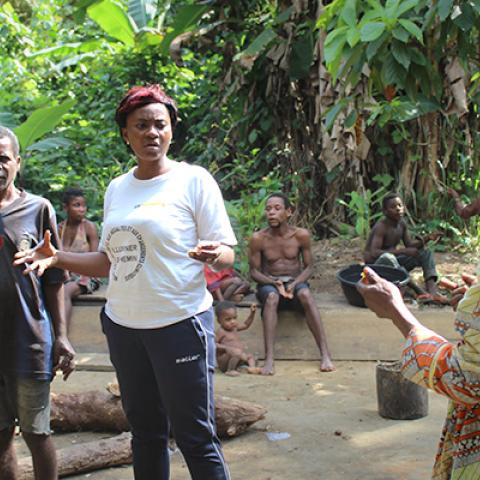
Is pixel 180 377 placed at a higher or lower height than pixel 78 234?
higher

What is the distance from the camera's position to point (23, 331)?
2939mm

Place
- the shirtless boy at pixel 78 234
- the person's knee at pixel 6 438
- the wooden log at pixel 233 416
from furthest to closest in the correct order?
the shirtless boy at pixel 78 234
the wooden log at pixel 233 416
the person's knee at pixel 6 438

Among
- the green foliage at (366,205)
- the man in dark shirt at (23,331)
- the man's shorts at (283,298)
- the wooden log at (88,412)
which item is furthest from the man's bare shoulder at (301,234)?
the man in dark shirt at (23,331)

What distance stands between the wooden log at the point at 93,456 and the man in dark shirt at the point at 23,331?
80cm

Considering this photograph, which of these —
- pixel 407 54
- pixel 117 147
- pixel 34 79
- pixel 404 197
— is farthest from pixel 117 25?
pixel 407 54

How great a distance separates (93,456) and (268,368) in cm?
241

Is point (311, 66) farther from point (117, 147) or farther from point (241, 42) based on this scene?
point (117, 147)

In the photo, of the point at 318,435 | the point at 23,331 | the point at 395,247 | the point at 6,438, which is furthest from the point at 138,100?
the point at 395,247

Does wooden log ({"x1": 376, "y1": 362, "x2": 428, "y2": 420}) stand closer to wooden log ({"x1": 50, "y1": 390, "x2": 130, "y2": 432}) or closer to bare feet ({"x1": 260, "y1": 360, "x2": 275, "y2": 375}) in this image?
bare feet ({"x1": 260, "y1": 360, "x2": 275, "y2": 375})

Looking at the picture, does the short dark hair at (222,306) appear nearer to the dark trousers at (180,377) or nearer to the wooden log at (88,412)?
the wooden log at (88,412)

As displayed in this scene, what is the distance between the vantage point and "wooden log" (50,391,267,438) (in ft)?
14.3

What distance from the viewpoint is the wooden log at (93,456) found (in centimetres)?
381

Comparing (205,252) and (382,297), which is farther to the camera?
(205,252)

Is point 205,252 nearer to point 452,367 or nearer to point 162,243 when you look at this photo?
point 162,243
